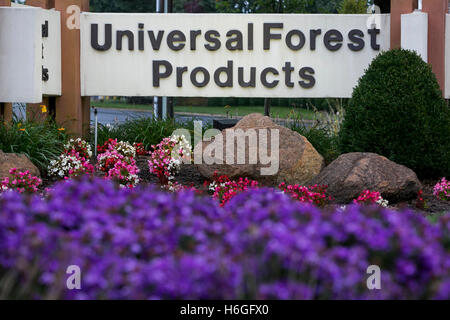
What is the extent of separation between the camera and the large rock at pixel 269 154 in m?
8.09

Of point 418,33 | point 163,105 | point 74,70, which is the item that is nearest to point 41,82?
point 74,70

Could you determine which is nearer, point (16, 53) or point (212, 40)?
point (16, 53)

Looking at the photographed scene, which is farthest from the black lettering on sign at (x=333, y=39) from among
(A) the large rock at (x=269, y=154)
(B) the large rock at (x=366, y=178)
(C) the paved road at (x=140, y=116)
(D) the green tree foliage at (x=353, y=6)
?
(D) the green tree foliage at (x=353, y=6)

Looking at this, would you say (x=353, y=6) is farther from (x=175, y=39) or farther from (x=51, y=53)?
(x=51, y=53)

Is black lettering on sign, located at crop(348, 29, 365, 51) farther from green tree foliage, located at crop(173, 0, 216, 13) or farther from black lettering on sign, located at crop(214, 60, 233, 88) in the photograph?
green tree foliage, located at crop(173, 0, 216, 13)

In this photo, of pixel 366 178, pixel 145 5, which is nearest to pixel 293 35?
pixel 366 178

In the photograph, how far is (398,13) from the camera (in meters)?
10.1

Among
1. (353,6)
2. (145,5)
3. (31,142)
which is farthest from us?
(145,5)

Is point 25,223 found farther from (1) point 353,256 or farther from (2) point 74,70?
(2) point 74,70

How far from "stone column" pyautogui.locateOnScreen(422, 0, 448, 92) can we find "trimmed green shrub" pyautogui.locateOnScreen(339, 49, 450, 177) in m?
1.24

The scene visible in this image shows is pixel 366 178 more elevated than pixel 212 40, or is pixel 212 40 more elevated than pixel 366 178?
pixel 212 40

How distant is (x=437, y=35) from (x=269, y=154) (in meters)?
3.63

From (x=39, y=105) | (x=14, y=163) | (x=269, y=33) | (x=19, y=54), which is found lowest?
(x=14, y=163)
